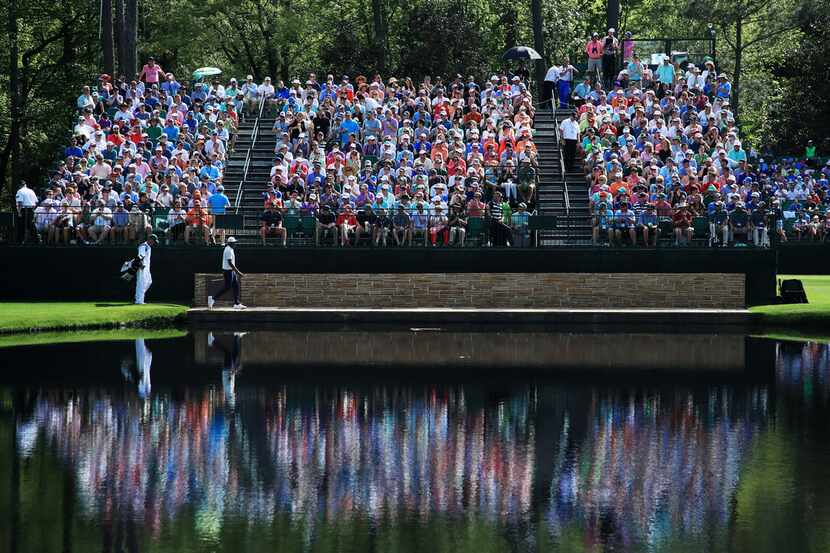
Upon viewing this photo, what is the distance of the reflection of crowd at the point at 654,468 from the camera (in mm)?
12703

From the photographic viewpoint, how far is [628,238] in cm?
3422

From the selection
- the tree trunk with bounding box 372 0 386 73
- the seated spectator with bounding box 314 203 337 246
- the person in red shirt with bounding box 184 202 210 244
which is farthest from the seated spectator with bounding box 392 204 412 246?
the tree trunk with bounding box 372 0 386 73

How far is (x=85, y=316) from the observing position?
30078 mm

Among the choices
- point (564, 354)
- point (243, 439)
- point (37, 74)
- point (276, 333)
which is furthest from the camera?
point (37, 74)

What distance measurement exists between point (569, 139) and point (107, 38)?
62.2 ft

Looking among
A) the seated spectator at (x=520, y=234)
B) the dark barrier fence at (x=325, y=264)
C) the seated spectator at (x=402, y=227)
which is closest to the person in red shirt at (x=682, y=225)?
the dark barrier fence at (x=325, y=264)

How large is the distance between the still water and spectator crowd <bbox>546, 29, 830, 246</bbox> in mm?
9000

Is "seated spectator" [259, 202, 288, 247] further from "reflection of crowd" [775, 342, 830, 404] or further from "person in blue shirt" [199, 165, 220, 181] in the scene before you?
"reflection of crowd" [775, 342, 830, 404]

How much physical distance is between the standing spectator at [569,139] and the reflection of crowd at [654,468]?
65.0 feet

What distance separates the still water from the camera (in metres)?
12.3

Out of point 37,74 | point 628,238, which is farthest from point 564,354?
point 37,74

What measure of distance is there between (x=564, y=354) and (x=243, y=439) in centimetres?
982

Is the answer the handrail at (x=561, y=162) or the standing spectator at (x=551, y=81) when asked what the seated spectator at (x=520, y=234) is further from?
the standing spectator at (x=551, y=81)

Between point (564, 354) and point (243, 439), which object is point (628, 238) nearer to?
point (564, 354)
